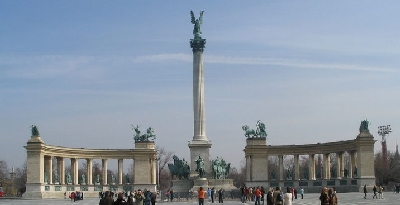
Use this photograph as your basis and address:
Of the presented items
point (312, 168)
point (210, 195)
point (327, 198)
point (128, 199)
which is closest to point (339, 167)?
point (312, 168)

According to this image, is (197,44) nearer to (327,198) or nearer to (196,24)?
(196,24)

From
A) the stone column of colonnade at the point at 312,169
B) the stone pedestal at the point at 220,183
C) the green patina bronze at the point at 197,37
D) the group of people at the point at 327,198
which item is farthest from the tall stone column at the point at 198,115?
the group of people at the point at 327,198

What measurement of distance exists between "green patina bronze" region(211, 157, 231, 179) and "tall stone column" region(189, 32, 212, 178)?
45.5 inches

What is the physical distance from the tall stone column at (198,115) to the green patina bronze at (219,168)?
Answer: 1157 mm

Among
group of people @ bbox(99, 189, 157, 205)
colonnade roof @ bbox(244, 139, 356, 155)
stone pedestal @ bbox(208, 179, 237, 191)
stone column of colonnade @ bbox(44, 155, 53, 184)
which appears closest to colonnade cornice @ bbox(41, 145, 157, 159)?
stone column of colonnade @ bbox(44, 155, 53, 184)

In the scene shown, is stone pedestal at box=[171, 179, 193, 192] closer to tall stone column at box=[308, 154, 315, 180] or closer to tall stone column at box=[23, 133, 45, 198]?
tall stone column at box=[23, 133, 45, 198]

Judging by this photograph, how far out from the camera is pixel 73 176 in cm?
9475

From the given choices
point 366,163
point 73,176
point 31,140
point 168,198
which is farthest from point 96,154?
point 366,163

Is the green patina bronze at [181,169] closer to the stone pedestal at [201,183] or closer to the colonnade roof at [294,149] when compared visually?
the stone pedestal at [201,183]

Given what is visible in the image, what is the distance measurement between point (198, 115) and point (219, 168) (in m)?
7.69

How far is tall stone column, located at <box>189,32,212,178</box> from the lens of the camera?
79562mm

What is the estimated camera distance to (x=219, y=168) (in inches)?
3127

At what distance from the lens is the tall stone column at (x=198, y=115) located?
261ft

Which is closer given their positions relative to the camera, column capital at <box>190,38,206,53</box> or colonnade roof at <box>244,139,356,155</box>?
column capital at <box>190,38,206,53</box>
